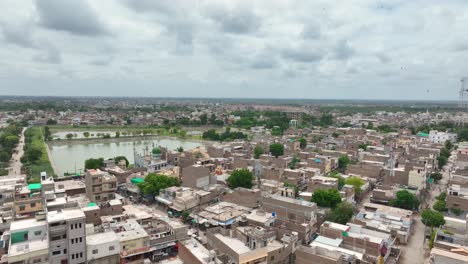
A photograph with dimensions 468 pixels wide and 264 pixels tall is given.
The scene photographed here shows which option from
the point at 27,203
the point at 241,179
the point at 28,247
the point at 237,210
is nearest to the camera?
the point at 28,247

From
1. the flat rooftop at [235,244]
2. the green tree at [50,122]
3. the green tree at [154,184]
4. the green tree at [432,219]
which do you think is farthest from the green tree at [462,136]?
the green tree at [50,122]

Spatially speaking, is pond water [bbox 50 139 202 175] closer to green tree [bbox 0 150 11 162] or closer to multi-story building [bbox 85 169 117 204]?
green tree [bbox 0 150 11 162]

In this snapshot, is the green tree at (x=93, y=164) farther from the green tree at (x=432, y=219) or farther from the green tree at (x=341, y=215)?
the green tree at (x=432, y=219)

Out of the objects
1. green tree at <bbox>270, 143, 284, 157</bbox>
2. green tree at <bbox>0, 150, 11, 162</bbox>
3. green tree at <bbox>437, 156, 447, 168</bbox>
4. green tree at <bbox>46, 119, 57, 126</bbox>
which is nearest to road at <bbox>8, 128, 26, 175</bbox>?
green tree at <bbox>0, 150, 11, 162</bbox>

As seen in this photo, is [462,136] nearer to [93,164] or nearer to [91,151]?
[93,164]

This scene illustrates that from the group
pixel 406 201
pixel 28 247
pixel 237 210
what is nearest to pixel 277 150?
pixel 406 201

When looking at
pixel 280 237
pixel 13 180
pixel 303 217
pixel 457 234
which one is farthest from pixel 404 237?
pixel 13 180
